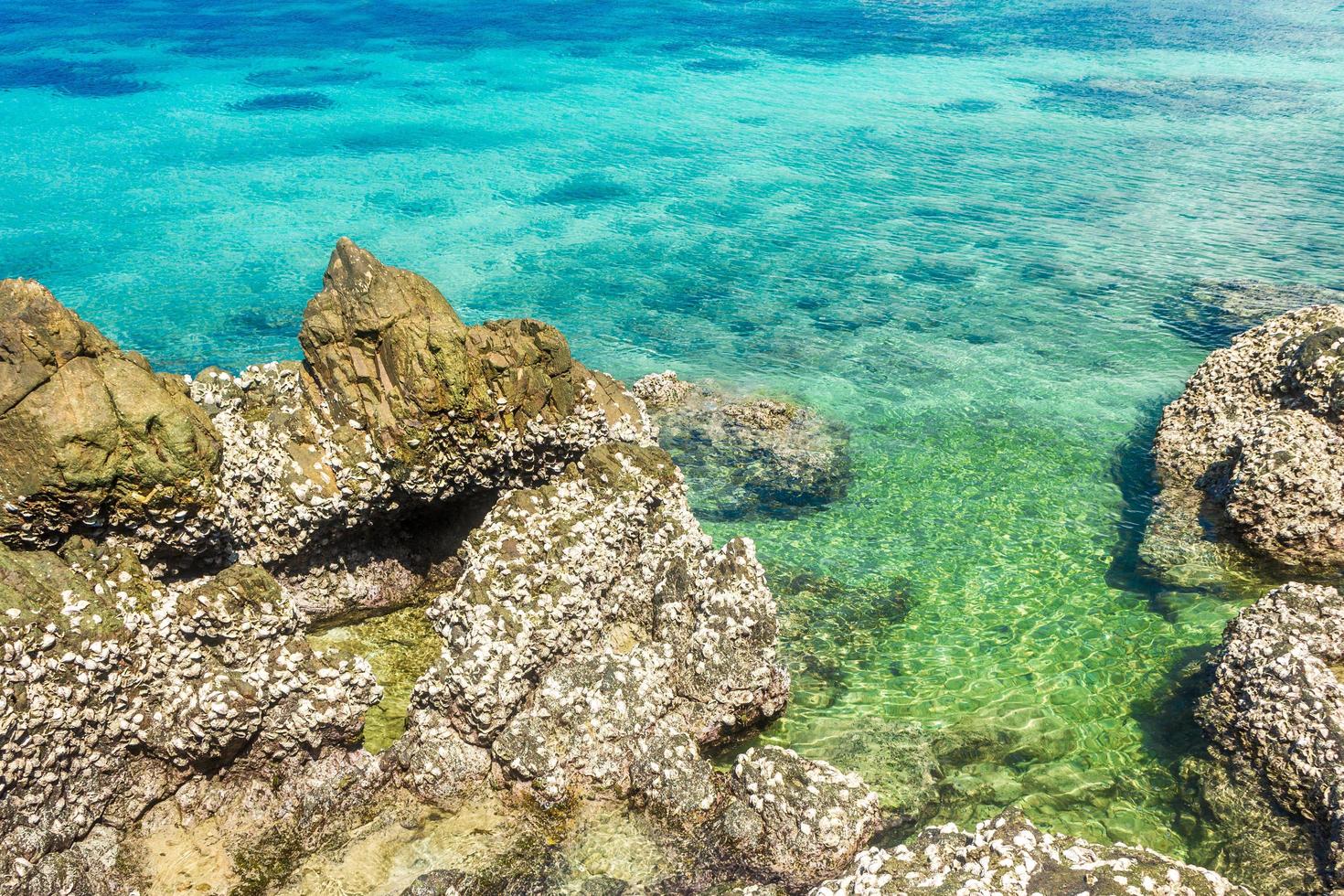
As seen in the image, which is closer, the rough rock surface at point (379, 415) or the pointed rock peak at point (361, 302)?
the rough rock surface at point (379, 415)

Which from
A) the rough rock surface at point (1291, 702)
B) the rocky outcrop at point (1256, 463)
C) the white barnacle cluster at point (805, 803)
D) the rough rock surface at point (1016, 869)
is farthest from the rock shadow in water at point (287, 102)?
the rough rock surface at point (1016, 869)

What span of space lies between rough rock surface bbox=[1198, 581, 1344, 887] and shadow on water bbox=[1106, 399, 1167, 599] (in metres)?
1.81

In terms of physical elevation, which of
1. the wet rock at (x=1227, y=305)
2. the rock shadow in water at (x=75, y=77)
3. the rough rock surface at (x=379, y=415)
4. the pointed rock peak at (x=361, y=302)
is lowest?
the wet rock at (x=1227, y=305)

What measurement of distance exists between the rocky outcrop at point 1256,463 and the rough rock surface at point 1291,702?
5.68ft

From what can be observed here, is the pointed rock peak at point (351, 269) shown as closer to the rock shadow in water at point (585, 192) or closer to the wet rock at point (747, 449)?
the wet rock at point (747, 449)

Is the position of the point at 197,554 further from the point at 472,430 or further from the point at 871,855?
the point at 871,855

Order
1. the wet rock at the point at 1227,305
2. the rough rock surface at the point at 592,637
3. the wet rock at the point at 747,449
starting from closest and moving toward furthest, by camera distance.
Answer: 1. the rough rock surface at the point at 592,637
2. the wet rock at the point at 747,449
3. the wet rock at the point at 1227,305

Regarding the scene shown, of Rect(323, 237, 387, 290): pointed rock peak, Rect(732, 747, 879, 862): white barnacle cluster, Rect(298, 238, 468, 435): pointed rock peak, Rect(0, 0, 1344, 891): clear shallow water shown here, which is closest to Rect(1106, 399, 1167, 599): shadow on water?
Rect(0, 0, 1344, 891): clear shallow water

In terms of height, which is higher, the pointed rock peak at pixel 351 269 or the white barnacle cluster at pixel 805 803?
the pointed rock peak at pixel 351 269

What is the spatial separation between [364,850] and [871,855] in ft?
9.88

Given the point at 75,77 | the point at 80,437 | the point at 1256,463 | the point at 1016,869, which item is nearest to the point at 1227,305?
the point at 1256,463

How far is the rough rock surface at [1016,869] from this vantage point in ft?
15.4

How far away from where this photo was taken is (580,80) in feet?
101

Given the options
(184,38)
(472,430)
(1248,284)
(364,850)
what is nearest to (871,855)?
(364,850)
